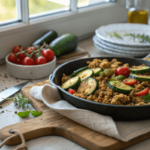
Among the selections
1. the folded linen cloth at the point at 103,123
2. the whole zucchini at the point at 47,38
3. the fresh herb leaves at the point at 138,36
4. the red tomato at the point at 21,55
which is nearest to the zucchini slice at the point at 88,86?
the folded linen cloth at the point at 103,123

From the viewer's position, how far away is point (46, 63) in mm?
1578

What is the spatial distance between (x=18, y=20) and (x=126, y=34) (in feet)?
3.08

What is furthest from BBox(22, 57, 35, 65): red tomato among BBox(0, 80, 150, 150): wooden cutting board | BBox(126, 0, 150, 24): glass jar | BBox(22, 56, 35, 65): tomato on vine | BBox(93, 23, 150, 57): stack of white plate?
BBox(126, 0, 150, 24): glass jar

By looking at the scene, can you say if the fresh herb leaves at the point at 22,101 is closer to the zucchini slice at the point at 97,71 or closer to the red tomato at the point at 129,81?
the zucchini slice at the point at 97,71

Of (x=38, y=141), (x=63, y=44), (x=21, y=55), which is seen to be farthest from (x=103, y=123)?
(x=63, y=44)

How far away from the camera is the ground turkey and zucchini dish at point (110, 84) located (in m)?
1.09

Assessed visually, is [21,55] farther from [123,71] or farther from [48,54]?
[123,71]

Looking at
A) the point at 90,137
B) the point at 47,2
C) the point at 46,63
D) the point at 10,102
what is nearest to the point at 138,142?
the point at 90,137

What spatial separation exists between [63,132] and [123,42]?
114 cm

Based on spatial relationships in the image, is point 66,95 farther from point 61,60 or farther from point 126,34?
point 126,34

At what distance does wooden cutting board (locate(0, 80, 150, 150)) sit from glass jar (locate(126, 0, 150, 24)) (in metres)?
1.69

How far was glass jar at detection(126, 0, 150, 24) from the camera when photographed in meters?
2.40

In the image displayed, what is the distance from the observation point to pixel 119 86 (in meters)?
1.15

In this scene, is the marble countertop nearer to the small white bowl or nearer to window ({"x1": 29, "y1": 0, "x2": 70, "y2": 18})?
the small white bowl
